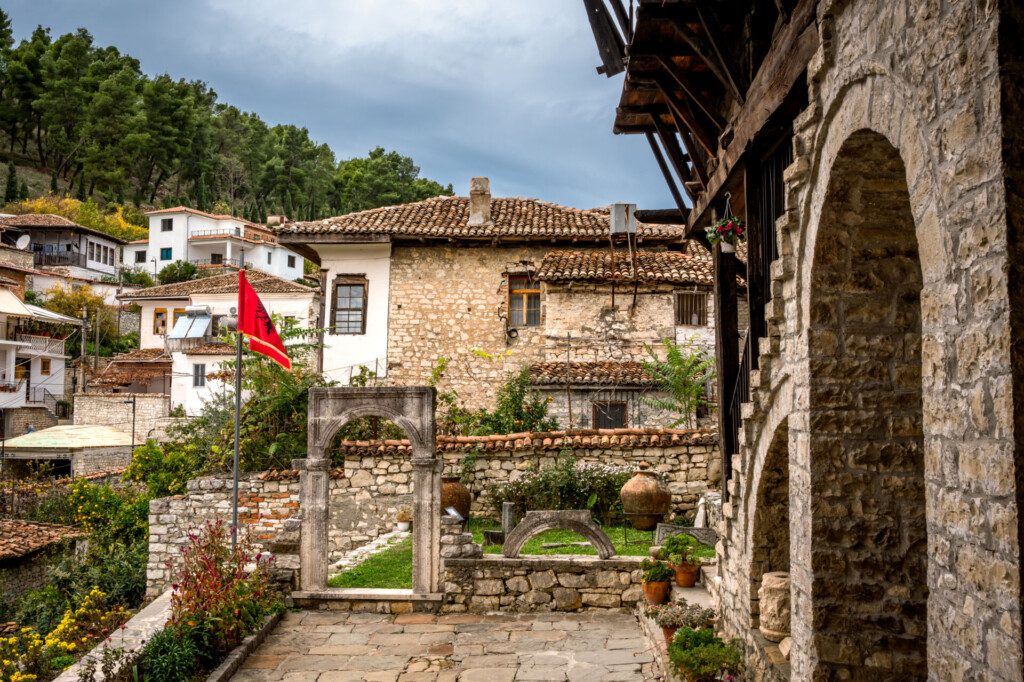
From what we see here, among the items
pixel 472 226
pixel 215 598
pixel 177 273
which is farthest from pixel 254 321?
pixel 177 273

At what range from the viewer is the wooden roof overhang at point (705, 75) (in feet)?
18.9

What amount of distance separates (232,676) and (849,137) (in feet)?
23.7

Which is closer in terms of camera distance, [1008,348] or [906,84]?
[1008,348]

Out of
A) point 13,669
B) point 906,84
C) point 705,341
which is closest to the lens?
point 906,84

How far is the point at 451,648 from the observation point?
889 centimetres

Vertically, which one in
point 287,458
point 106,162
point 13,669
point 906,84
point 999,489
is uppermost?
point 106,162

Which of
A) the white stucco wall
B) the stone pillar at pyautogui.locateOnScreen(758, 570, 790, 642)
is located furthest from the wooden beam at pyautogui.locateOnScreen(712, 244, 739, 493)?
the white stucco wall

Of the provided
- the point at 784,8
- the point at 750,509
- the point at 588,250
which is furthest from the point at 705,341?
the point at 784,8

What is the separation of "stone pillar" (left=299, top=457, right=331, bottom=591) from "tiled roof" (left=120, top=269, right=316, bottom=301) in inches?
917

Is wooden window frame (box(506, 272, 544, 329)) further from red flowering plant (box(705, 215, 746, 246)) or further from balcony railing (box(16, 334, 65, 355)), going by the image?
balcony railing (box(16, 334, 65, 355))

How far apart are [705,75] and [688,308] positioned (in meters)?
11.3

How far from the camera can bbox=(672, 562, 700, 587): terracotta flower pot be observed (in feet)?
31.1

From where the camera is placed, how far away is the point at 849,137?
4.22 metres

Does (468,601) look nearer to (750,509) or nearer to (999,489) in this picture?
(750,509)
